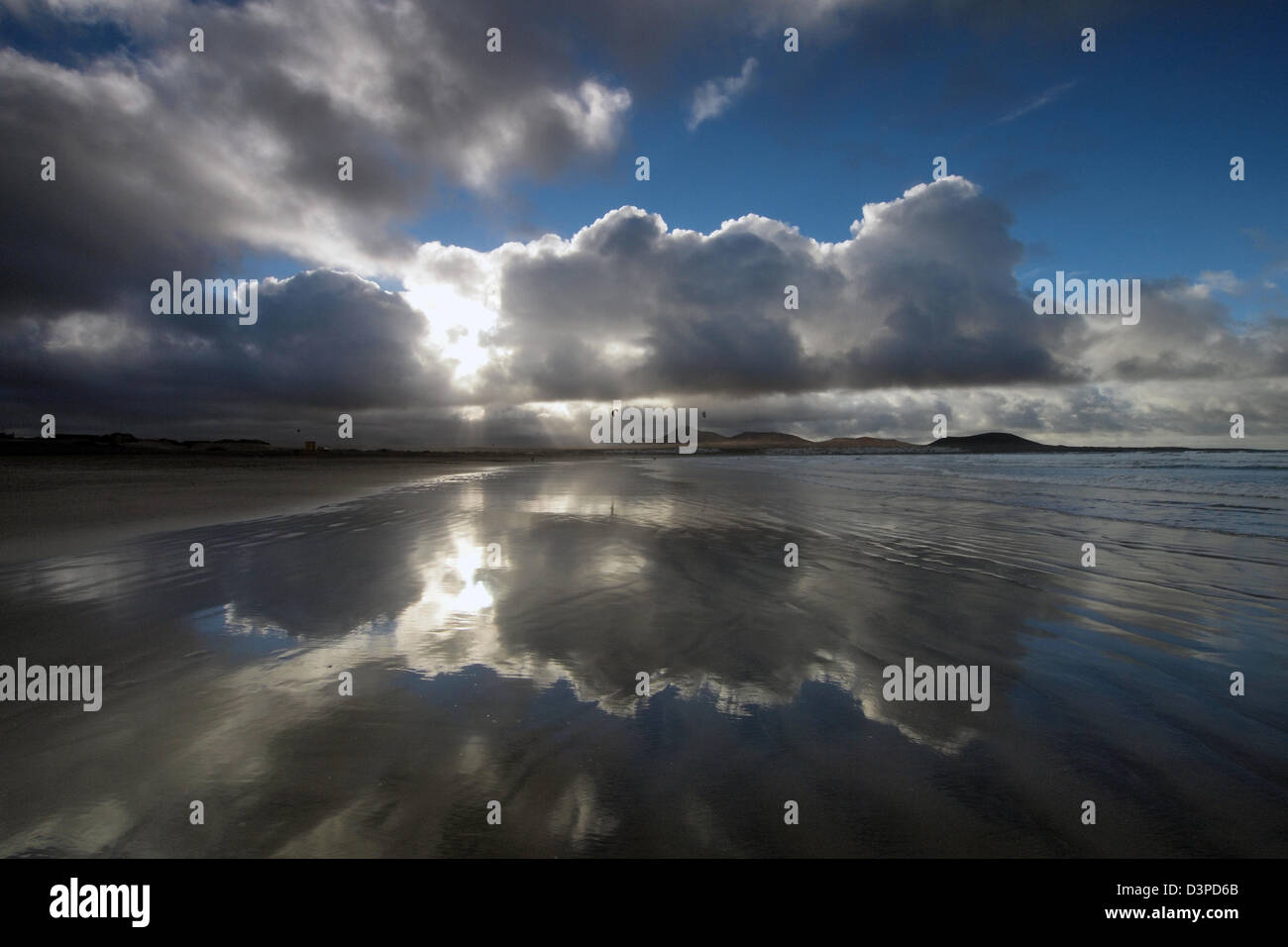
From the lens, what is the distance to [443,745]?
4426mm

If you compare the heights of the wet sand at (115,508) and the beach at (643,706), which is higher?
the wet sand at (115,508)

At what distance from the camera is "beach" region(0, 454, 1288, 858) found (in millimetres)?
3463

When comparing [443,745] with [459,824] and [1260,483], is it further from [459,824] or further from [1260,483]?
[1260,483]

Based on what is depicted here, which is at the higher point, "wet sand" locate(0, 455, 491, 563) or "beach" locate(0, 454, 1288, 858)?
"wet sand" locate(0, 455, 491, 563)

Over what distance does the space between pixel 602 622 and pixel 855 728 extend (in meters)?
3.86

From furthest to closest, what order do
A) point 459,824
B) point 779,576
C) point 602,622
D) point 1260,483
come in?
point 1260,483 < point 779,576 < point 602,622 < point 459,824

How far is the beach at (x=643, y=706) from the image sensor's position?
3.46 m

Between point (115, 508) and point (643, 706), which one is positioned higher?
point (115, 508)

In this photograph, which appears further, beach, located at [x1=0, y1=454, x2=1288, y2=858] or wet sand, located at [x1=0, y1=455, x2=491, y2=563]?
wet sand, located at [x1=0, y1=455, x2=491, y2=563]

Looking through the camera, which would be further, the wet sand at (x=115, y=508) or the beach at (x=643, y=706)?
the wet sand at (x=115, y=508)

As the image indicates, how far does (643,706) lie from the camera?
16.9 feet
